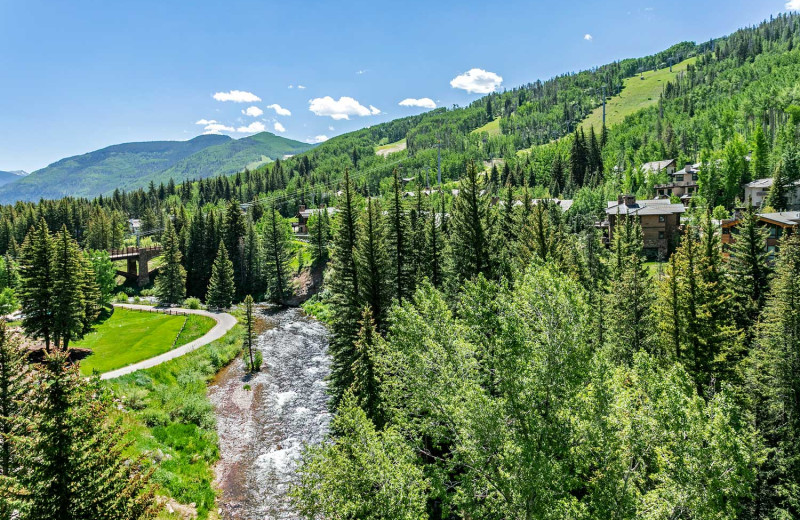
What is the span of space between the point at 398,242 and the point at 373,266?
16.0 feet

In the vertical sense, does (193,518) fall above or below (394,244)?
below

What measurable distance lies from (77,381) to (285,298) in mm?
70994

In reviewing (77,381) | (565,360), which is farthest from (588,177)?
(77,381)

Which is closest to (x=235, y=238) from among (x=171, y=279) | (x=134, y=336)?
(x=171, y=279)

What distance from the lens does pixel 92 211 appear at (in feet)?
450

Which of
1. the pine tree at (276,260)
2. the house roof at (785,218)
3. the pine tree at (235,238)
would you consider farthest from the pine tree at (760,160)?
the pine tree at (235,238)

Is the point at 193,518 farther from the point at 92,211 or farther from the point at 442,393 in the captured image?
the point at 92,211

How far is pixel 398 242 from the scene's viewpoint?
3881cm

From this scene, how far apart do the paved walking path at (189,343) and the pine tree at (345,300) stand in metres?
19.9

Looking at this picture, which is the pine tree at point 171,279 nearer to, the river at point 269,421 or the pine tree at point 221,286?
the pine tree at point 221,286

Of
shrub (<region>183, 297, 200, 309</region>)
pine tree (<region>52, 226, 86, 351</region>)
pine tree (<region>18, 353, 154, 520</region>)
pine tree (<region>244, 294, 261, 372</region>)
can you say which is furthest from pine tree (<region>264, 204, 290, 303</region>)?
pine tree (<region>18, 353, 154, 520</region>)

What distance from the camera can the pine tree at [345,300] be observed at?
1332 inches

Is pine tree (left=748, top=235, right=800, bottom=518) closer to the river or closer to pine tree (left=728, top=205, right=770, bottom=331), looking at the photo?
pine tree (left=728, top=205, right=770, bottom=331)

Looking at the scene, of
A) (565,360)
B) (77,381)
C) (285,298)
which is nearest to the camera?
(77,381)
